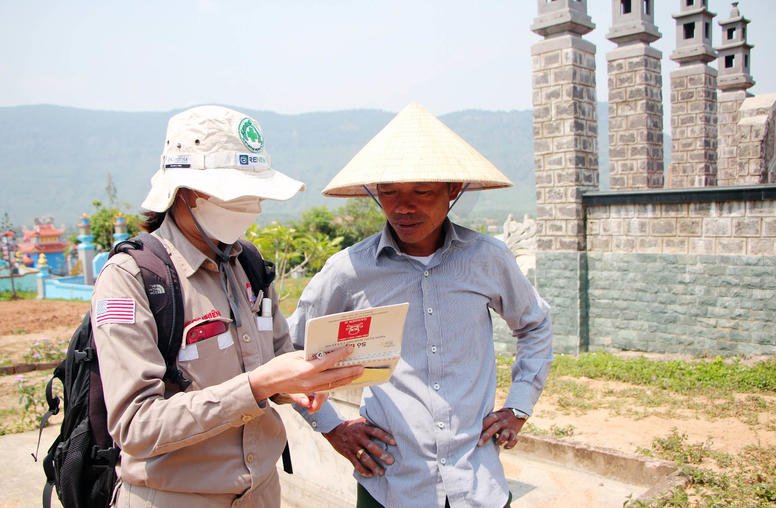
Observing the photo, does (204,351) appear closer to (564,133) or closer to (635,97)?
(564,133)

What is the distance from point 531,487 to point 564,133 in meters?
5.85

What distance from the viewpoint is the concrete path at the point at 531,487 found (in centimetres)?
423

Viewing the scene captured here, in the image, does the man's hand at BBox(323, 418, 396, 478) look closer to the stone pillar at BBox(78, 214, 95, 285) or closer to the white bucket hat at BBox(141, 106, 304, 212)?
the white bucket hat at BBox(141, 106, 304, 212)

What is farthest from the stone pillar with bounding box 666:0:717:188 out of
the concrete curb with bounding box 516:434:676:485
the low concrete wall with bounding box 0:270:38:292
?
the low concrete wall with bounding box 0:270:38:292

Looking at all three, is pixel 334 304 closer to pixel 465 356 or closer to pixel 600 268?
pixel 465 356

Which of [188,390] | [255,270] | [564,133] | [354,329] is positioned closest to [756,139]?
[564,133]

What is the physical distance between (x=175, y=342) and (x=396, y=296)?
0.85 meters

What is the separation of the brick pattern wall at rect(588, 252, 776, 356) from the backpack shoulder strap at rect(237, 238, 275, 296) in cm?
741

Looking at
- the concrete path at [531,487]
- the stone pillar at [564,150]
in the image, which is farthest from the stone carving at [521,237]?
the concrete path at [531,487]

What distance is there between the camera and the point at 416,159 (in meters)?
2.29

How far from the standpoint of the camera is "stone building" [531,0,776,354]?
789 cm

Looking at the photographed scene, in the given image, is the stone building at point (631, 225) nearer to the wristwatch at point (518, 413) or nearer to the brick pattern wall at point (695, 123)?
the brick pattern wall at point (695, 123)

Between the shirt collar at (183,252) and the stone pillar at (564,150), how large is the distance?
7.92m

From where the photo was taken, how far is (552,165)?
9.27 m
